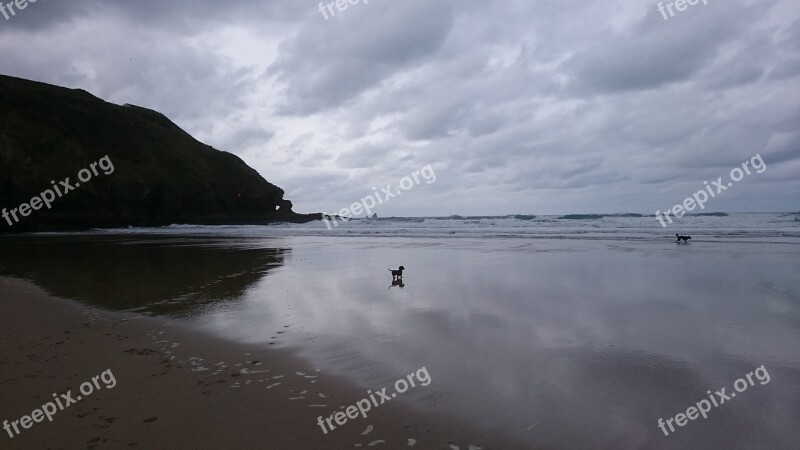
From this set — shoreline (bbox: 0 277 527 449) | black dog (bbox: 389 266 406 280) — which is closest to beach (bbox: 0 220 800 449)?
shoreline (bbox: 0 277 527 449)

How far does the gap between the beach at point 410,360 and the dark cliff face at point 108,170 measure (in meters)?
38.3

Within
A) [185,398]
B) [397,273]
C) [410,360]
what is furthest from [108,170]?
[410,360]

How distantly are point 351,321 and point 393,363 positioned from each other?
88.1 inches

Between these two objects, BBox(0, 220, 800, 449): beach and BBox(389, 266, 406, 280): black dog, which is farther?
BBox(389, 266, 406, 280): black dog

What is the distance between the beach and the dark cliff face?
126 ft

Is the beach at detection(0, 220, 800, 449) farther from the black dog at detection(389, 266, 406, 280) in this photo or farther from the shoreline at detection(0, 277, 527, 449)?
the black dog at detection(389, 266, 406, 280)

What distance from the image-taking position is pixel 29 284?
10.8 meters

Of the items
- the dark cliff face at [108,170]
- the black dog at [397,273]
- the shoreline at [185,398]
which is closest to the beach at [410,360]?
the shoreline at [185,398]

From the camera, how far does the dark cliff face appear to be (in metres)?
40.0

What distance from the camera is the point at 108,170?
4703 cm

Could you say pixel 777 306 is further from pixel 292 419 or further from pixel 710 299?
pixel 292 419

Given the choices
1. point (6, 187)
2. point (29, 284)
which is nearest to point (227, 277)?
point (29, 284)

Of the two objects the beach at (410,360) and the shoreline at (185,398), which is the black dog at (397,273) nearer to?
the beach at (410,360)

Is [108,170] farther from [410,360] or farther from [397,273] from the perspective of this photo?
[410,360]
